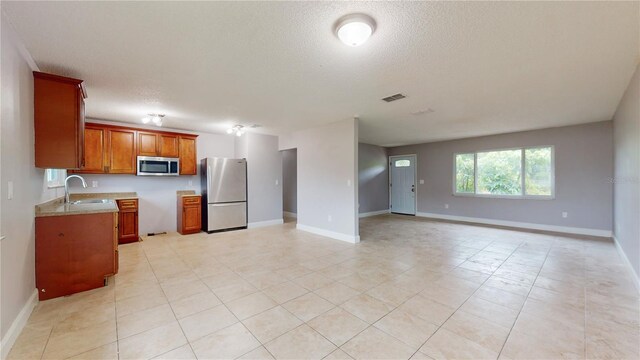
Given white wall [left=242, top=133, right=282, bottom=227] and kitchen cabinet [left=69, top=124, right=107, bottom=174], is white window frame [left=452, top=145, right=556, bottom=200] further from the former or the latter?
kitchen cabinet [left=69, top=124, right=107, bottom=174]

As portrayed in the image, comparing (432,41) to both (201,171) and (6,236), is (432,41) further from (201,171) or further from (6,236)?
(201,171)

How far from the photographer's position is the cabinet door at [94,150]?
181 inches

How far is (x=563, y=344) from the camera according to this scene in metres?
1.86

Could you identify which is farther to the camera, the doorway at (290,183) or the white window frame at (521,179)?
the doorway at (290,183)

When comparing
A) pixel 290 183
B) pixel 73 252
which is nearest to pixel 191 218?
pixel 73 252

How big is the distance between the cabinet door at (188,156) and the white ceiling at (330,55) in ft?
4.75

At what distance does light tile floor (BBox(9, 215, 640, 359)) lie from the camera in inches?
71.6

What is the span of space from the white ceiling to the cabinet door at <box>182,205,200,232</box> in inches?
88.6

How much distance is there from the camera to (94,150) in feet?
15.3

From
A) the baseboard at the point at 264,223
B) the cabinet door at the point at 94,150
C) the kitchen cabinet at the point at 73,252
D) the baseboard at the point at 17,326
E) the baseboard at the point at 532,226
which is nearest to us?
the baseboard at the point at 17,326

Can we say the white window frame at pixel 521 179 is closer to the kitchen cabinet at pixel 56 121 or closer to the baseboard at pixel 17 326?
the kitchen cabinet at pixel 56 121

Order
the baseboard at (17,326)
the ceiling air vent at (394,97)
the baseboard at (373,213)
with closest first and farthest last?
the baseboard at (17,326), the ceiling air vent at (394,97), the baseboard at (373,213)

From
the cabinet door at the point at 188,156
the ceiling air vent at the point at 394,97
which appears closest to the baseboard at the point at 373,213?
the ceiling air vent at the point at 394,97

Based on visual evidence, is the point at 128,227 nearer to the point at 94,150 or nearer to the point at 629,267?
the point at 94,150
